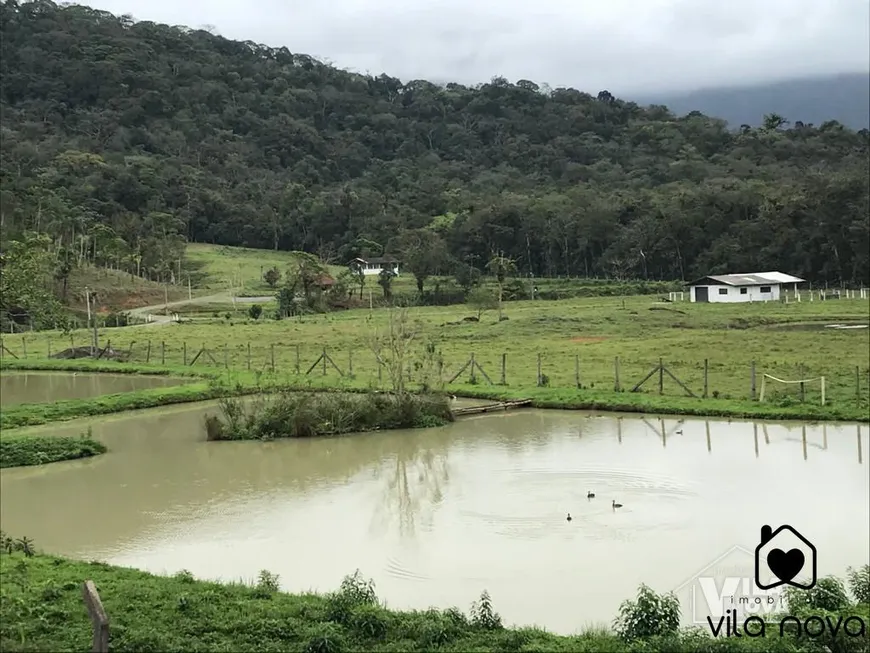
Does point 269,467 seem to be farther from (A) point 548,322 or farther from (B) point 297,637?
(A) point 548,322

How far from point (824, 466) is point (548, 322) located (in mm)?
28802

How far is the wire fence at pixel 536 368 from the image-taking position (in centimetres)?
2612

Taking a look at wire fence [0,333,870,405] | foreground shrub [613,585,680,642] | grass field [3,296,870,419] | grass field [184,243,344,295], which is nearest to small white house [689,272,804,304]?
grass field [3,296,870,419]

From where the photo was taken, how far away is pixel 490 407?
2586 centimetres

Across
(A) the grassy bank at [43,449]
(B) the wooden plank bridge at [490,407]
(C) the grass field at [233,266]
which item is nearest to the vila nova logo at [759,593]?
(B) the wooden plank bridge at [490,407]

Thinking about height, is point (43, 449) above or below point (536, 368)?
below

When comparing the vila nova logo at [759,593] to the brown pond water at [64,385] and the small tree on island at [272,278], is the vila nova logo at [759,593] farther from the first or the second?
the small tree on island at [272,278]

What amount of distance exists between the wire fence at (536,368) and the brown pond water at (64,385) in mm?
2136

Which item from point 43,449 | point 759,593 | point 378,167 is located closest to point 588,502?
point 759,593

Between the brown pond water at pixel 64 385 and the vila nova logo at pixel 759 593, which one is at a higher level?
the brown pond water at pixel 64 385

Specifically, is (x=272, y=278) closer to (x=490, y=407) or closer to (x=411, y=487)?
(x=490, y=407)

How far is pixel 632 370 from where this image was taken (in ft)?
101

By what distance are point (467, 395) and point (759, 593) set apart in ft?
57.6

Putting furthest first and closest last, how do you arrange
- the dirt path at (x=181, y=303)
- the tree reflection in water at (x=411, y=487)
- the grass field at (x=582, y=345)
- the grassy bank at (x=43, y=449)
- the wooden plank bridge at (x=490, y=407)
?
the dirt path at (x=181, y=303), the grass field at (x=582, y=345), the wooden plank bridge at (x=490, y=407), the grassy bank at (x=43, y=449), the tree reflection in water at (x=411, y=487)
